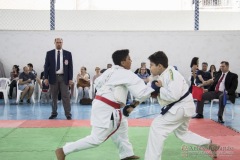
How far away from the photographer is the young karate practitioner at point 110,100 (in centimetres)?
359

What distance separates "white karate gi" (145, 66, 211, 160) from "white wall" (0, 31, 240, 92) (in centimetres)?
969

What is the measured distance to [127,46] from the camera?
1334 cm

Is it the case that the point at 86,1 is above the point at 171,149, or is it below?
above

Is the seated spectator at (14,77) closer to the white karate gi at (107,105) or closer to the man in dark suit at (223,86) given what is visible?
the man in dark suit at (223,86)

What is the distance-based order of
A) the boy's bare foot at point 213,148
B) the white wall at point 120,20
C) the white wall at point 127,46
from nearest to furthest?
the boy's bare foot at point 213,148 → the white wall at point 120,20 → the white wall at point 127,46

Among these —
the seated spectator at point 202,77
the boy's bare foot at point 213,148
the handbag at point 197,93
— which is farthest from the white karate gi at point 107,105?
the seated spectator at point 202,77

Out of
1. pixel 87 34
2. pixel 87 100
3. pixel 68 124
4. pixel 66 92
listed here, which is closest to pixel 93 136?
pixel 68 124

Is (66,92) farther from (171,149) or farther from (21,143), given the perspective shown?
(171,149)

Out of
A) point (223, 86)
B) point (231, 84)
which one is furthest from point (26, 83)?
point (231, 84)

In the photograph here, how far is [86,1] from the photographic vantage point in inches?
524

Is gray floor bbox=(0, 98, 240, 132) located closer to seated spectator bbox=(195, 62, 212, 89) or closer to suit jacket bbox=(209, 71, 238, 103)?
suit jacket bbox=(209, 71, 238, 103)

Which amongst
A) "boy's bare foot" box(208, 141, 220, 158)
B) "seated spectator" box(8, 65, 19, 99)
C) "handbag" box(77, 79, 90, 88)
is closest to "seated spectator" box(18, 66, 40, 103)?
"seated spectator" box(8, 65, 19, 99)

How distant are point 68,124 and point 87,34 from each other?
22.0 feet

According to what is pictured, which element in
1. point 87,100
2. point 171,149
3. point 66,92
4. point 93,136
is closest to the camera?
point 93,136
